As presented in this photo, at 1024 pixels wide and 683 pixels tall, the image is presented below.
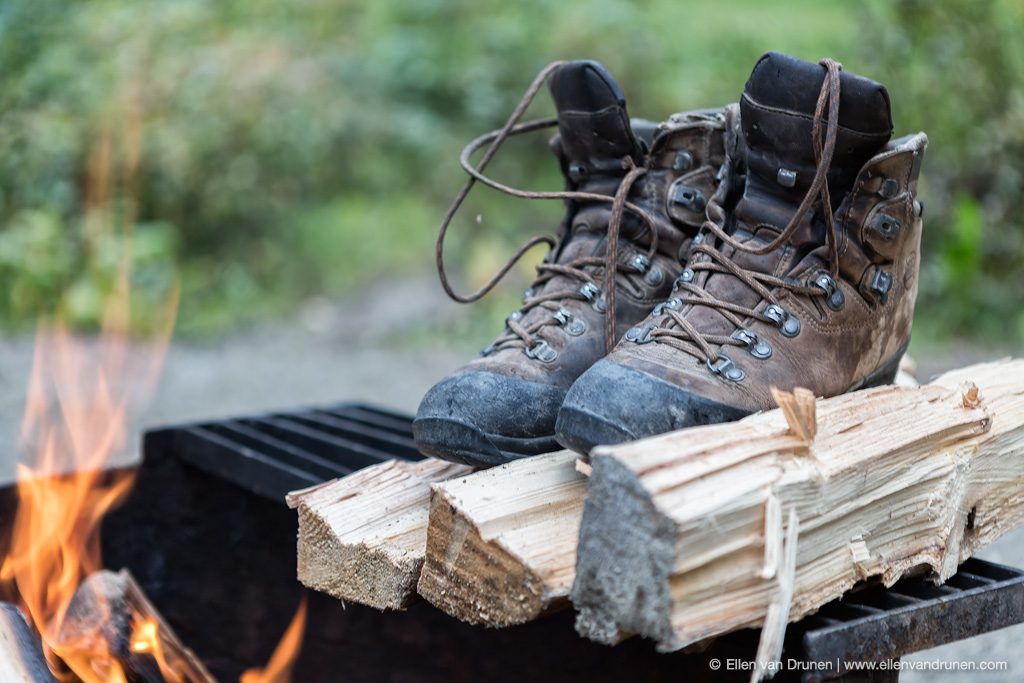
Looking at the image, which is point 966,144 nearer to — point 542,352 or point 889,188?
point 889,188

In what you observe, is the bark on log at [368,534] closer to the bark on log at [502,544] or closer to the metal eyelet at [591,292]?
the bark on log at [502,544]

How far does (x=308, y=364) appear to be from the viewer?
511 centimetres

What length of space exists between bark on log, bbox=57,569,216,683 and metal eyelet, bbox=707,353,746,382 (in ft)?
3.78

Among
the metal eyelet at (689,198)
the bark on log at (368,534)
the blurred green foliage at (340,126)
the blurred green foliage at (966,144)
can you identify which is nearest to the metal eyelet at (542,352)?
the bark on log at (368,534)

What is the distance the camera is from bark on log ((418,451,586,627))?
1.31 metres

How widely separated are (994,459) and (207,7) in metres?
6.13

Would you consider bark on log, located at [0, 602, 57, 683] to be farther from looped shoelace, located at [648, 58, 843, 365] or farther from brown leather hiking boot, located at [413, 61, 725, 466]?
looped shoelace, located at [648, 58, 843, 365]

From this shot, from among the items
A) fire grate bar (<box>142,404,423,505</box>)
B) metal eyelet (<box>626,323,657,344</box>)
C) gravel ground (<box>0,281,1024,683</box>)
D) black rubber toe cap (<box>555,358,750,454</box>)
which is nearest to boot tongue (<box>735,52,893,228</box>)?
metal eyelet (<box>626,323,657,344</box>)

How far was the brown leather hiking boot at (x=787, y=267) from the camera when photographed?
147 centimetres

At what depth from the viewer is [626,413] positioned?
141 centimetres

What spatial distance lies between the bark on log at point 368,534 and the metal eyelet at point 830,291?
62 cm

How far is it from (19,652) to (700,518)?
1.05 metres

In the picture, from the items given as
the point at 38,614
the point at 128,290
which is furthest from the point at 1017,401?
the point at 128,290

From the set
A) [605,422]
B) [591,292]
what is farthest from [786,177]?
Result: [605,422]
